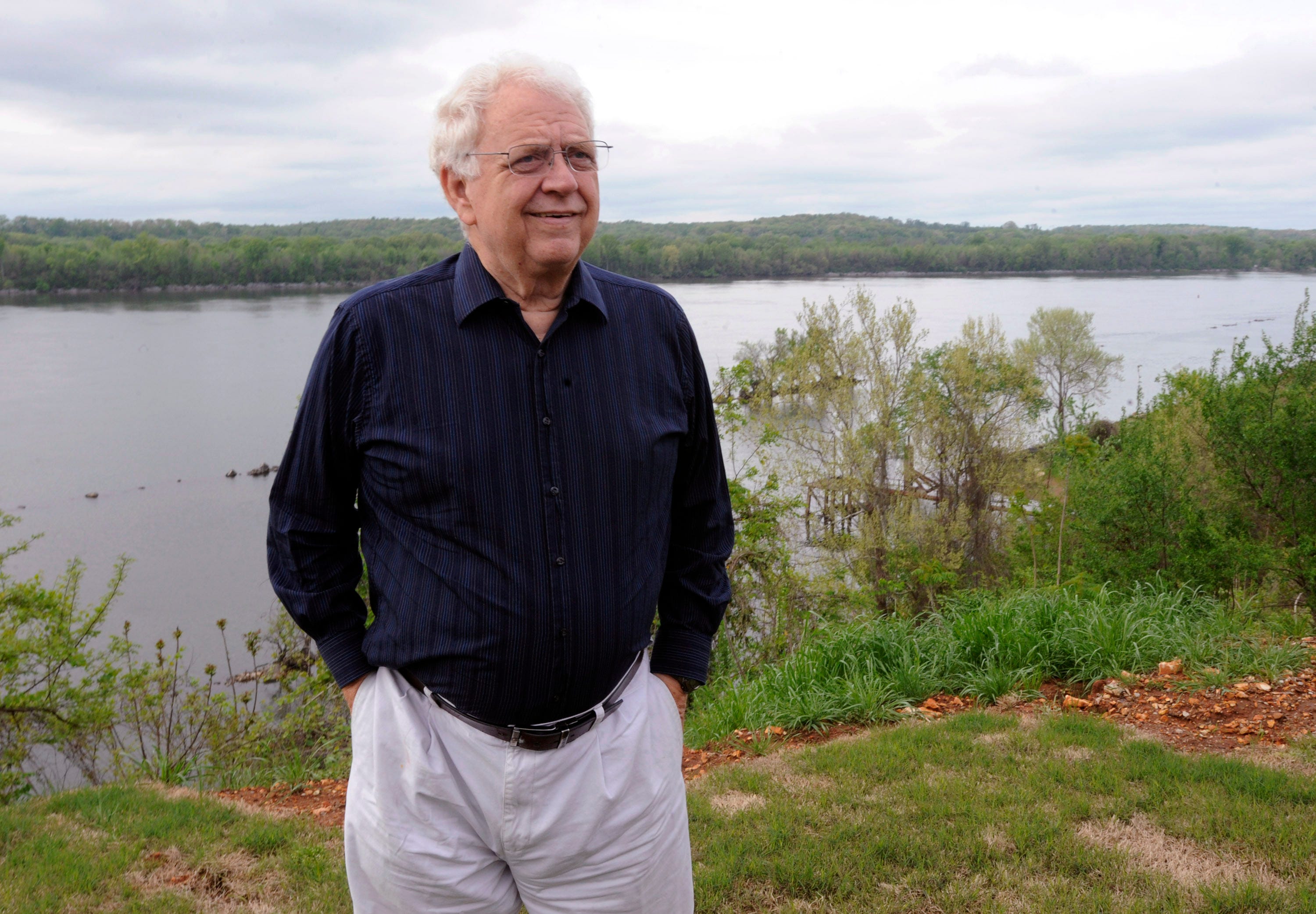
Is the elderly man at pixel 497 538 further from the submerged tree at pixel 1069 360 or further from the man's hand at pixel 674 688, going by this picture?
the submerged tree at pixel 1069 360

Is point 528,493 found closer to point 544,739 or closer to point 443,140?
point 544,739

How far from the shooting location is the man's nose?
5.69ft

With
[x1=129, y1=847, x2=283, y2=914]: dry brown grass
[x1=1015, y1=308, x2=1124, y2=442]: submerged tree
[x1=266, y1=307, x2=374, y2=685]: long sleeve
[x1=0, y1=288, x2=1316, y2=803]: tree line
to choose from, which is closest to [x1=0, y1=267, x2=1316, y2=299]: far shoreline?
[x1=1015, y1=308, x2=1124, y2=442]: submerged tree

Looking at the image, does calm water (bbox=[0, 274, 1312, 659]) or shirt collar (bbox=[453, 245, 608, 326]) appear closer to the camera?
shirt collar (bbox=[453, 245, 608, 326])

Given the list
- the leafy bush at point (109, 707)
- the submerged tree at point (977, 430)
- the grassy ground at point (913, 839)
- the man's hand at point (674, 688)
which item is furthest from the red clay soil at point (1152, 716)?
the submerged tree at point (977, 430)

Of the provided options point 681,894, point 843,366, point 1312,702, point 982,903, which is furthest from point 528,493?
point 843,366

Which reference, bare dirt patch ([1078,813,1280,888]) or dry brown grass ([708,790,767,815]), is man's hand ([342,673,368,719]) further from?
bare dirt patch ([1078,813,1280,888])

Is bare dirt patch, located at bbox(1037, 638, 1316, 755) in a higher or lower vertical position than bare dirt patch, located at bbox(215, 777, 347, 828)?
higher

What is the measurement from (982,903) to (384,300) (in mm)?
2505

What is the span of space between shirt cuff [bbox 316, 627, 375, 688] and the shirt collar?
0.67 meters

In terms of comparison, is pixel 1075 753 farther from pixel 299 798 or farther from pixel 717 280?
pixel 717 280

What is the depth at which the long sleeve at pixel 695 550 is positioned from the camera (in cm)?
207

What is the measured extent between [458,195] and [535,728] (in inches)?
40.7

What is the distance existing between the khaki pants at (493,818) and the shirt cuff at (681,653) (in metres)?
0.21
